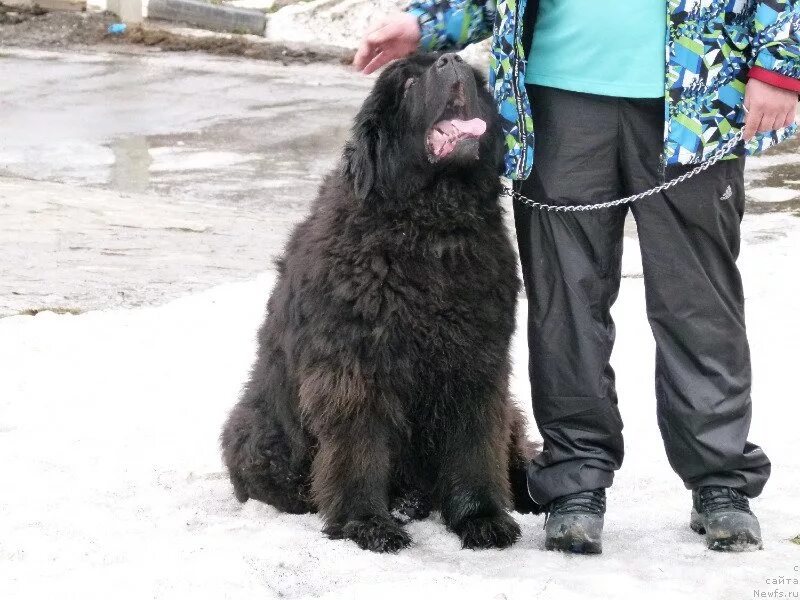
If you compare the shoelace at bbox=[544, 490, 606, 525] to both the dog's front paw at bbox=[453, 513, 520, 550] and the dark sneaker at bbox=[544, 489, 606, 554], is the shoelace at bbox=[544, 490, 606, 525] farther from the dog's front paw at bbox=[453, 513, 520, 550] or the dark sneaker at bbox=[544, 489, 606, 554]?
the dog's front paw at bbox=[453, 513, 520, 550]

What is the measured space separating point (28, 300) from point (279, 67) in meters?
8.20

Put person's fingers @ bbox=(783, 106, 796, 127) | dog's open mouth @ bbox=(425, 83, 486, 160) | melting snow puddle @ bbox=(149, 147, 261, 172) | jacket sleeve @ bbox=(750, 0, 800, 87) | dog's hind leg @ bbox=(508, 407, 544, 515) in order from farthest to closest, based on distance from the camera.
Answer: melting snow puddle @ bbox=(149, 147, 261, 172) → dog's hind leg @ bbox=(508, 407, 544, 515) → dog's open mouth @ bbox=(425, 83, 486, 160) → person's fingers @ bbox=(783, 106, 796, 127) → jacket sleeve @ bbox=(750, 0, 800, 87)

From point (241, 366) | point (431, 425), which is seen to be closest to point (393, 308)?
point (431, 425)

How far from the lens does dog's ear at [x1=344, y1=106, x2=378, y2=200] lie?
3182mm

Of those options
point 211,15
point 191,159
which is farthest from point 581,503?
point 211,15

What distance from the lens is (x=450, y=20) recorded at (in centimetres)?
325

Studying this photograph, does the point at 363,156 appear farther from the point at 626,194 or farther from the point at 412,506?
the point at 412,506

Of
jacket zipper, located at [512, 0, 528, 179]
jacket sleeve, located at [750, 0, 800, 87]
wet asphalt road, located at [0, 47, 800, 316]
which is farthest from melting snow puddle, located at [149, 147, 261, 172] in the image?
jacket sleeve, located at [750, 0, 800, 87]

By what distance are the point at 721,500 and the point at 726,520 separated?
0.07 metres

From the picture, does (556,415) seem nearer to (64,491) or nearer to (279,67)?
(64,491)

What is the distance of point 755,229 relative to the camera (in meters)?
6.79

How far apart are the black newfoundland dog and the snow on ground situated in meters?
0.21

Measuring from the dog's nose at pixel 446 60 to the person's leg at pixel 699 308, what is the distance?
519mm

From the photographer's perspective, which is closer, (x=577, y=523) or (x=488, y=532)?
(x=577, y=523)
